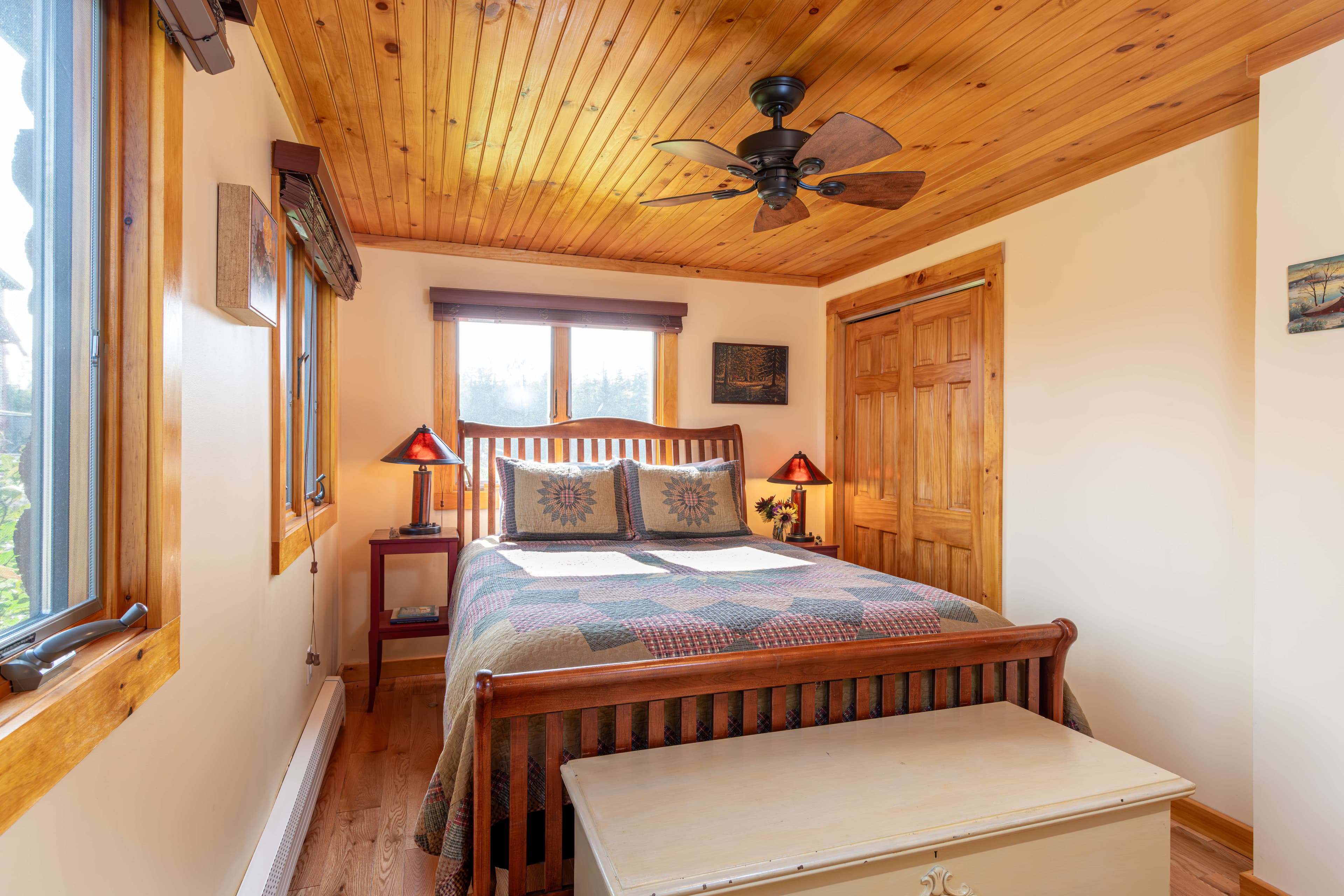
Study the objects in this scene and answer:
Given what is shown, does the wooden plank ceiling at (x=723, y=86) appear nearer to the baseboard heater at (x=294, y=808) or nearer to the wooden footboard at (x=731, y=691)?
the wooden footboard at (x=731, y=691)

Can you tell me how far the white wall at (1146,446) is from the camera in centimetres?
224

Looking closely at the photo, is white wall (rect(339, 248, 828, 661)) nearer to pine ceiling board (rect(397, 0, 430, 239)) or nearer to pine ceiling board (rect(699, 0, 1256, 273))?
pine ceiling board (rect(397, 0, 430, 239))

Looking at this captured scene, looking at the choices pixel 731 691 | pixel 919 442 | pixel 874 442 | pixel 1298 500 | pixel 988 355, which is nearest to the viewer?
pixel 731 691

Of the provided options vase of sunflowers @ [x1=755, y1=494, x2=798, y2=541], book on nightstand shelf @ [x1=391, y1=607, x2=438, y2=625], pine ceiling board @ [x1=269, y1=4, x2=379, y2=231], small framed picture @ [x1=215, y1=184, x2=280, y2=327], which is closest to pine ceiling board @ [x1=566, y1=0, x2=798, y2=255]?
pine ceiling board @ [x1=269, y1=4, x2=379, y2=231]

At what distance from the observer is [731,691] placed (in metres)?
1.64

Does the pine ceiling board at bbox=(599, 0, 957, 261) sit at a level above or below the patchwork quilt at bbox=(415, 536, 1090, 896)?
above

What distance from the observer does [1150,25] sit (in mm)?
1826

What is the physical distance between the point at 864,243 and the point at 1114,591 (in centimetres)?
208

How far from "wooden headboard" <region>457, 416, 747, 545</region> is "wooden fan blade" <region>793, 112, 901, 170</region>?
2.11 m

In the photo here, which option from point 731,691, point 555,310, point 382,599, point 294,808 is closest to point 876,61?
point 731,691

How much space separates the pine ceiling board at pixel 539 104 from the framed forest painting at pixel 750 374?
156cm

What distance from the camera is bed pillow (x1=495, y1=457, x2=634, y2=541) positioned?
328 cm

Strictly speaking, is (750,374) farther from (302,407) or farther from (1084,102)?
(302,407)

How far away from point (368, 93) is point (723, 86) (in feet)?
3.58
